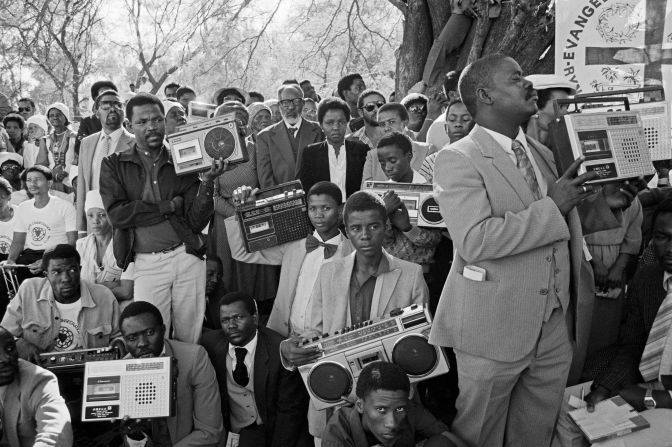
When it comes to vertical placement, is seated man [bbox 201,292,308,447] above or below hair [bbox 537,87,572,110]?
below

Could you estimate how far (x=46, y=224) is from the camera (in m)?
6.11

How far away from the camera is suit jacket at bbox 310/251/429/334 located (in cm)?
364

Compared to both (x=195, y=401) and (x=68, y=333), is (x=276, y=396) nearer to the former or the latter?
(x=195, y=401)

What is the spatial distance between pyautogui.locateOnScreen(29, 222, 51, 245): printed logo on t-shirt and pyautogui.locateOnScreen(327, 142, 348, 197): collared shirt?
2.57 meters

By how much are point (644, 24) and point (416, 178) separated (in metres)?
1.72

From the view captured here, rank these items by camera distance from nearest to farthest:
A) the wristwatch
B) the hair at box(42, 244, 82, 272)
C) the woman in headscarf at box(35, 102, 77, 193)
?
the wristwatch < the hair at box(42, 244, 82, 272) < the woman in headscarf at box(35, 102, 77, 193)

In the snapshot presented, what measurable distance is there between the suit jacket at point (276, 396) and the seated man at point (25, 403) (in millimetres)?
983

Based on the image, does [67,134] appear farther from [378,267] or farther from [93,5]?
[378,267]

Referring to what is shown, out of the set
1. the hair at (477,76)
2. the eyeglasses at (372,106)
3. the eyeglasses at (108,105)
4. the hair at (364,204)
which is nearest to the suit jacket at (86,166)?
the eyeglasses at (108,105)

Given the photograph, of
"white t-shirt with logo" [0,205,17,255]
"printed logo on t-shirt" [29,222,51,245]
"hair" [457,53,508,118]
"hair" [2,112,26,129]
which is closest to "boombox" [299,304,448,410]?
"hair" [457,53,508,118]

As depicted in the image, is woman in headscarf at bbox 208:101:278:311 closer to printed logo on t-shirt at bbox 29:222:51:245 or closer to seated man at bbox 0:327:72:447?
printed logo on t-shirt at bbox 29:222:51:245

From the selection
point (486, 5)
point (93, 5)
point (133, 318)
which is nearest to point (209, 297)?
point (133, 318)

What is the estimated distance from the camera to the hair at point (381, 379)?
309 cm

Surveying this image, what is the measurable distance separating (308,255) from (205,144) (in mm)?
851
